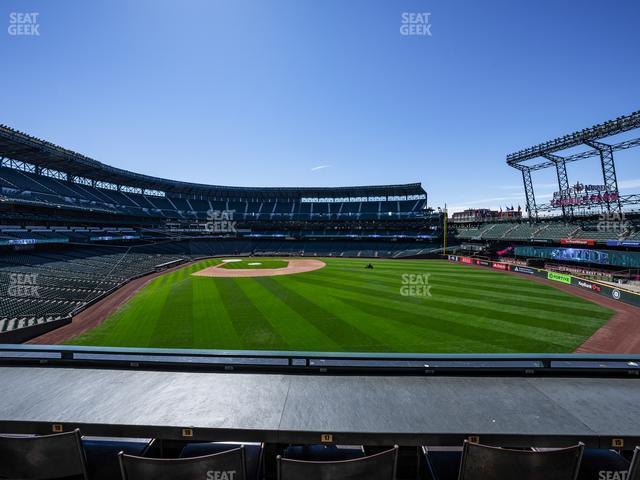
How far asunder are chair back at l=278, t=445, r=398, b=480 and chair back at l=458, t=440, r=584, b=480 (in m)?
0.91

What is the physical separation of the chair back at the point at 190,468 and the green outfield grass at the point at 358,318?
1153cm

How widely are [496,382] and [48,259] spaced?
2023 inches

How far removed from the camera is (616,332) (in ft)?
57.3

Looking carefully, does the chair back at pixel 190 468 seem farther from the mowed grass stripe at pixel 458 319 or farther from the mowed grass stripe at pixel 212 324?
the mowed grass stripe at pixel 458 319

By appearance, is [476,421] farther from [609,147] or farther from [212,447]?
→ [609,147]

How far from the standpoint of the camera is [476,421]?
154 inches

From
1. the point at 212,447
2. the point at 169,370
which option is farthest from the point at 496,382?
the point at 169,370

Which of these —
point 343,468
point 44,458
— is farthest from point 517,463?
point 44,458

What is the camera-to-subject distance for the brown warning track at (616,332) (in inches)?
595
